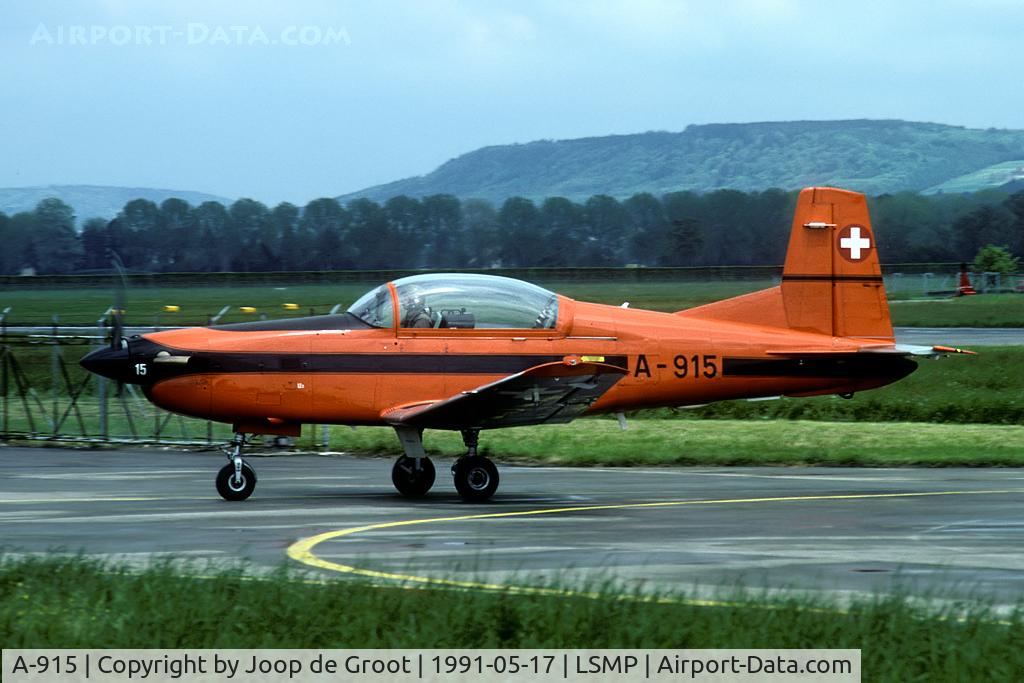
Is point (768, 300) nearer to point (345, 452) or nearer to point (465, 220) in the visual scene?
point (345, 452)

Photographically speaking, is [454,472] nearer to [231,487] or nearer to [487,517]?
[487,517]

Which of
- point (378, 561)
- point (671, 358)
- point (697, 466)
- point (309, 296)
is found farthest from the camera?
point (309, 296)

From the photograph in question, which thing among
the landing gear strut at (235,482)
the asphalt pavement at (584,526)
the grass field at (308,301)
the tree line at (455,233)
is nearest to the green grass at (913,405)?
the asphalt pavement at (584,526)

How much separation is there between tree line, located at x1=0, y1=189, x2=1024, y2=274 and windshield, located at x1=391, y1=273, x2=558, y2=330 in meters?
46.0

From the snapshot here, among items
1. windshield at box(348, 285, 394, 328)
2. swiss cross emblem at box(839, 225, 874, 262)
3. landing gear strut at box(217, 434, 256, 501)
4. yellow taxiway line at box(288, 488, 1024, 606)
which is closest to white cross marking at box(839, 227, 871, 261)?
swiss cross emblem at box(839, 225, 874, 262)

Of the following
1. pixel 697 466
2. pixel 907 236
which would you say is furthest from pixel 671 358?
pixel 907 236

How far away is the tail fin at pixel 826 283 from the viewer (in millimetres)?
16812

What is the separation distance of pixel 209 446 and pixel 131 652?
18.0 metres

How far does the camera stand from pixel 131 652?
656cm

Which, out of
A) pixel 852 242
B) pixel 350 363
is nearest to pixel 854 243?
pixel 852 242

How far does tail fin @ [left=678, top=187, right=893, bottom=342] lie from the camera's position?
16.8m

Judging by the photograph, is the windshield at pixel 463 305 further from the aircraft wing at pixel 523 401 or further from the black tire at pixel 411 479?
the black tire at pixel 411 479

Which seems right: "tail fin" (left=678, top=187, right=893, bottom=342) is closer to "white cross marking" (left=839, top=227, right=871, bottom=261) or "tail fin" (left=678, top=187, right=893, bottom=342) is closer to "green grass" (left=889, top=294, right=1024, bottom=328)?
"white cross marking" (left=839, top=227, right=871, bottom=261)

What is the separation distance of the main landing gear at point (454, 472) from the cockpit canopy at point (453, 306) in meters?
1.21
